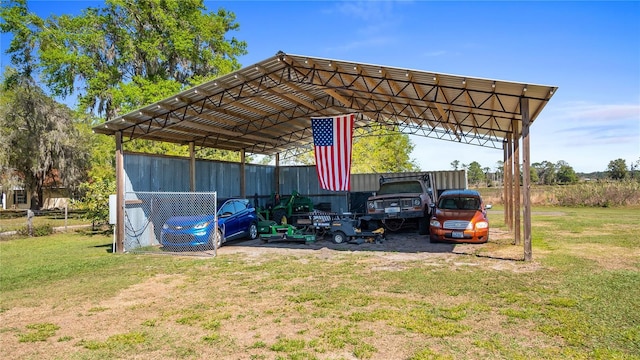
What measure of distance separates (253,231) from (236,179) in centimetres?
524

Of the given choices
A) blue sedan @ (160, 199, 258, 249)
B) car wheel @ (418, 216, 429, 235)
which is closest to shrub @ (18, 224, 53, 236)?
blue sedan @ (160, 199, 258, 249)

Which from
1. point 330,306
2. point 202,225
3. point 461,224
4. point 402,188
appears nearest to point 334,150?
point 402,188

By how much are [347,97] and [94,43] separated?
17686 mm

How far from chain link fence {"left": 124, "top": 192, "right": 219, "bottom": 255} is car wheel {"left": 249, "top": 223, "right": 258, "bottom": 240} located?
1.62 metres

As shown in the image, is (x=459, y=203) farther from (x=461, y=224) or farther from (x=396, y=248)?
(x=396, y=248)

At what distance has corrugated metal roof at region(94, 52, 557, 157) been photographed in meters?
10.1

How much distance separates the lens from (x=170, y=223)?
38.0 feet

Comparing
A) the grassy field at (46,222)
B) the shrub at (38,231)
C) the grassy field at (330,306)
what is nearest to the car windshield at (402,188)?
the grassy field at (330,306)

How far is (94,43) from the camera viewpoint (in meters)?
23.5

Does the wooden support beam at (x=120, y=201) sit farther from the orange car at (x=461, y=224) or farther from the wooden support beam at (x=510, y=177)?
the wooden support beam at (x=510, y=177)

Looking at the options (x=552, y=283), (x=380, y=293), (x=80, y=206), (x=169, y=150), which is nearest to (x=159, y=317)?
(x=380, y=293)

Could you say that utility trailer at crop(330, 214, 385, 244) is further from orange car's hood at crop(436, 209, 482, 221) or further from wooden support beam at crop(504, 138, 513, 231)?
wooden support beam at crop(504, 138, 513, 231)

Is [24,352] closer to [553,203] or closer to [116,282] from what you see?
[116,282]

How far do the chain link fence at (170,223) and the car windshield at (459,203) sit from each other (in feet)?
22.7
